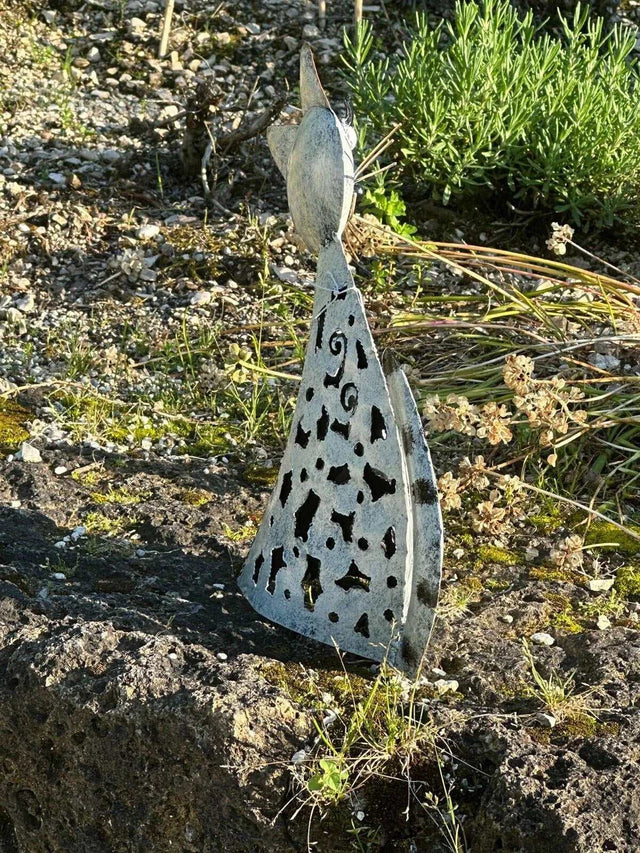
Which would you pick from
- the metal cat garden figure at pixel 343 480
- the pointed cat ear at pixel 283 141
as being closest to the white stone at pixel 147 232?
the pointed cat ear at pixel 283 141

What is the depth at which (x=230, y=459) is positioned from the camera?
10.7 ft

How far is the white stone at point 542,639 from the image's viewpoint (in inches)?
95.0

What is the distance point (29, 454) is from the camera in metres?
3.11

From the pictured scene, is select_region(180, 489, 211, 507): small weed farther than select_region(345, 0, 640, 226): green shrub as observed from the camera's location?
No

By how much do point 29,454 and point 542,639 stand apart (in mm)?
1494

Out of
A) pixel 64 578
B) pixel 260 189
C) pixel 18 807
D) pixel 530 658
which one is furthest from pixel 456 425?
pixel 260 189

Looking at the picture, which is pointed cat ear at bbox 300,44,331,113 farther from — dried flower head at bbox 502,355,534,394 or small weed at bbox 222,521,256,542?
small weed at bbox 222,521,256,542

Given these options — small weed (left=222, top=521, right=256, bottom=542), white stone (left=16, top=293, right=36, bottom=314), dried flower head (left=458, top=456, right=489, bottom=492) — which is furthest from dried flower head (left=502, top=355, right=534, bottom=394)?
white stone (left=16, top=293, right=36, bottom=314)

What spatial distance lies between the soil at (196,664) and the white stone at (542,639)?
29 millimetres

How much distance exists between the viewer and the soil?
1.99 meters

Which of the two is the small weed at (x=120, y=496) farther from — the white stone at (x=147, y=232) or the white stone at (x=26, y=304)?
the white stone at (x=147, y=232)

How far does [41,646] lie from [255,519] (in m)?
0.80

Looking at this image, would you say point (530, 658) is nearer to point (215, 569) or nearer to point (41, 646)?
point (215, 569)

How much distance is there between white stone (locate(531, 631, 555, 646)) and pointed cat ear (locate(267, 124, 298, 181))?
1.12 metres
